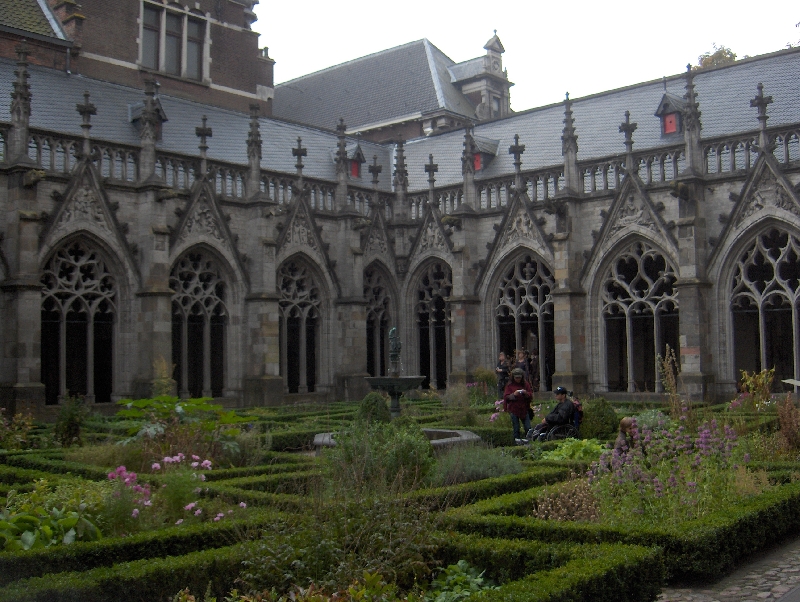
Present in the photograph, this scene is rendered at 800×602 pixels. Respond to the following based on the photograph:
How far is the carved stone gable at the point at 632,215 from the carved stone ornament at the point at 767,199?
1899 mm

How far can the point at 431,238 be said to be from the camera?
902 inches

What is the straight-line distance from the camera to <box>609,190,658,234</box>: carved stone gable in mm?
19109

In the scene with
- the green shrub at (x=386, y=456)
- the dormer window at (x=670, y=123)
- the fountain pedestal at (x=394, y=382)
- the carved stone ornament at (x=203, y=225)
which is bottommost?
the green shrub at (x=386, y=456)

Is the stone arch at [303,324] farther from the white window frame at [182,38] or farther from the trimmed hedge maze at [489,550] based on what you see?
the trimmed hedge maze at [489,550]

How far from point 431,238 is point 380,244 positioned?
1375 mm

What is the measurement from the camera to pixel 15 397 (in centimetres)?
1596

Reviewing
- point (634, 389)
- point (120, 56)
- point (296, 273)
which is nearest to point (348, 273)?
point (296, 273)

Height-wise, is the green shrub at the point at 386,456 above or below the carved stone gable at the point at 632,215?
below

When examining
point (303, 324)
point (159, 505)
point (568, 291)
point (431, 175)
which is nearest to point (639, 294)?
point (568, 291)

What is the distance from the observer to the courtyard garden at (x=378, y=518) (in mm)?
5484

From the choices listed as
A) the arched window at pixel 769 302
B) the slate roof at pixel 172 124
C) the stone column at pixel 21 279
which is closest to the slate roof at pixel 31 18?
the slate roof at pixel 172 124

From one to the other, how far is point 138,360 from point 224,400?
2530mm

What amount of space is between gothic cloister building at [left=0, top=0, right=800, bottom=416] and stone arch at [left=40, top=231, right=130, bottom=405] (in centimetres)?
4

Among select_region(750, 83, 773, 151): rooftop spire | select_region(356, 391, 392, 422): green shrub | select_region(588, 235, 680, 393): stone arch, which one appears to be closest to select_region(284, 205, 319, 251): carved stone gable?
select_region(588, 235, 680, 393): stone arch
